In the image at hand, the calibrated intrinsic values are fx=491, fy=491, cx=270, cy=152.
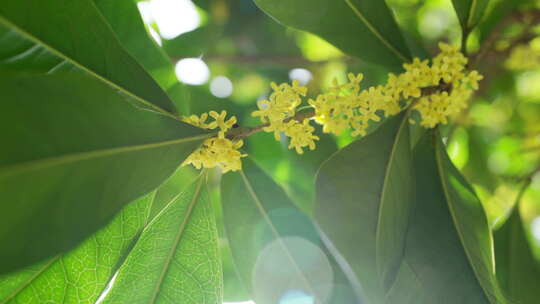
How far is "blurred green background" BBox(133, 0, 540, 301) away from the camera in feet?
8.32

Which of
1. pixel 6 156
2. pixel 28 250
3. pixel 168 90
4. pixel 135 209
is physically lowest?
pixel 28 250

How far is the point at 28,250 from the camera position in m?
0.88

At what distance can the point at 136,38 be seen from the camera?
5.46 feet

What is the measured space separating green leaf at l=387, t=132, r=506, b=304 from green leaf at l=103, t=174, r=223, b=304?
1.92 feet

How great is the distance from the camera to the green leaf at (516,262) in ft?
6.57

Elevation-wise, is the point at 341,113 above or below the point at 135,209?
above

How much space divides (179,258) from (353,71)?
1718mm

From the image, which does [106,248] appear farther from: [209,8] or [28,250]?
[209,8]

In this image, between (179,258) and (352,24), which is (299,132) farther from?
(179,258)

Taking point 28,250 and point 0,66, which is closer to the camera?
point 28,250

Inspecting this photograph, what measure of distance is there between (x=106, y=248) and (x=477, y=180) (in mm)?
2568

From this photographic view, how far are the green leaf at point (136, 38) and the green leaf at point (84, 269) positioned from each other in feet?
1.57

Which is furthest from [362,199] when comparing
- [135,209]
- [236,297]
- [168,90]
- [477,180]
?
[477,180]

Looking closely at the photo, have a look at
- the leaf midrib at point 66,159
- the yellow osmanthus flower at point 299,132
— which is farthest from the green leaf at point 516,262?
the leaf midrib at point 66,159
